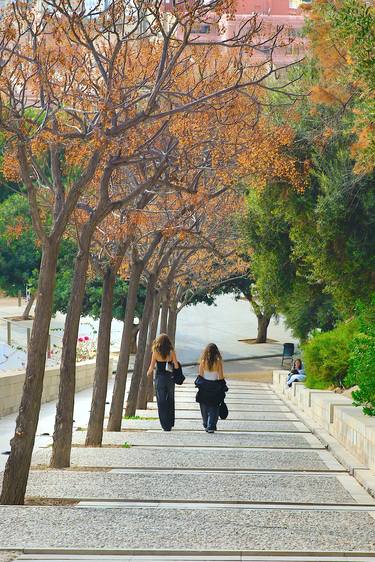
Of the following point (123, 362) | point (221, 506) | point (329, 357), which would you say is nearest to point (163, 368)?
point (123, 362)

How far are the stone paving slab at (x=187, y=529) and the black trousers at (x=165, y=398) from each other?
1144 centimetres

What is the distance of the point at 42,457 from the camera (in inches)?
685

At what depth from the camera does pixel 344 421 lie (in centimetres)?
1823

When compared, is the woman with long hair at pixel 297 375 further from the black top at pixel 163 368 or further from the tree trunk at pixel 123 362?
the black top at pixel 163 368

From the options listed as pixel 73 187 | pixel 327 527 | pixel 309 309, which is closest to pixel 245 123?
pixel 73 187

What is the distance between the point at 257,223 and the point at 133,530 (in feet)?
71.6

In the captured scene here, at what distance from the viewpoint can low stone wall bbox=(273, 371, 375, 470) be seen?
601 inches

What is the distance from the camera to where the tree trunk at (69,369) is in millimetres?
Result: 15664

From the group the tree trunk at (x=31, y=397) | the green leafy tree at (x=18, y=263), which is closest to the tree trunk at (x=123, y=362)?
the tree trunk at (x=31, y=397)

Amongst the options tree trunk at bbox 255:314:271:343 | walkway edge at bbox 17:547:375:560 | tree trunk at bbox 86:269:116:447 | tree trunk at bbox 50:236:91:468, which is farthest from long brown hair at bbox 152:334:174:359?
tree trunk at bbox 255:314:271:343

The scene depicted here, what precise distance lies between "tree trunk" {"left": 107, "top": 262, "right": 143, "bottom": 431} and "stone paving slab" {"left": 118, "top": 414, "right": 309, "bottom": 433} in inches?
45.2

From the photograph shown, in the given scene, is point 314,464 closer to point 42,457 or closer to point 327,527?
point 42,457

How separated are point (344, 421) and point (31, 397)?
711 cm

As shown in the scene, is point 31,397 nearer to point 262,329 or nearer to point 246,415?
point 246,415
